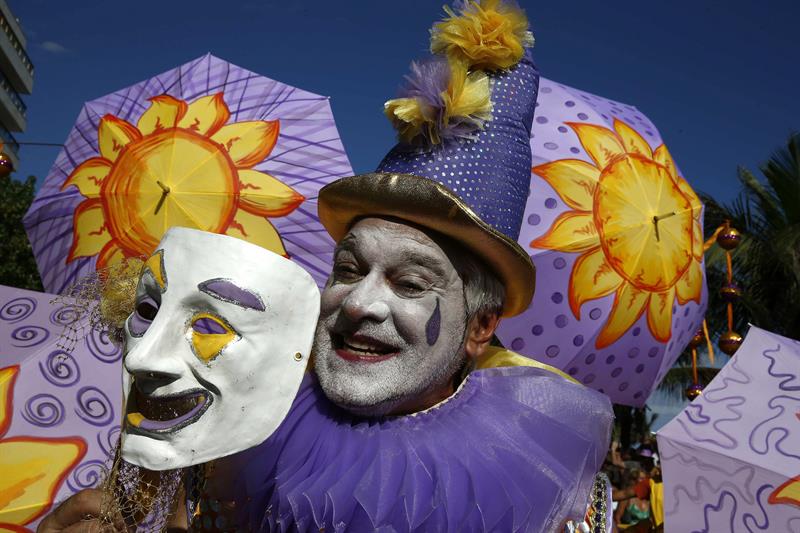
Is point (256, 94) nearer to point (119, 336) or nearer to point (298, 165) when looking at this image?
point (298, 165)

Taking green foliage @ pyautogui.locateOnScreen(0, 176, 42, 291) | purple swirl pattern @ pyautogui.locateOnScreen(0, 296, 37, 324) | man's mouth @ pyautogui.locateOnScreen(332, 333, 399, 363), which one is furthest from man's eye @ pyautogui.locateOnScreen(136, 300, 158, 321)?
green foliage @ pyautogui.locateOnScreen(0, 176, 42, 291)

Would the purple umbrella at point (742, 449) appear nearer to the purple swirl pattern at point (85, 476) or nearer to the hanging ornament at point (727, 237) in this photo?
the purple swirl pattern at point (85, 476)

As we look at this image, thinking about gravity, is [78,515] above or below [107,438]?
below

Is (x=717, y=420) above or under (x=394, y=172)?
under

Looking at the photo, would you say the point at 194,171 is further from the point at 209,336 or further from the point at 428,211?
the point at 209,336

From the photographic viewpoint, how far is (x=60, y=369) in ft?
10.1

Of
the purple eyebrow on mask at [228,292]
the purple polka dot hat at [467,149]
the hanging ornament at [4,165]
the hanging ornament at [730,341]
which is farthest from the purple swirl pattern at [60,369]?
the hanging ornament at [730,341]

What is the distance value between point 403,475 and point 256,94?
310 cm

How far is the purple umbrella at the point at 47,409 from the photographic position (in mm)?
2818

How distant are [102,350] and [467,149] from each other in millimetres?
1886

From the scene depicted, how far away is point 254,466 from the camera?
67.7 inches

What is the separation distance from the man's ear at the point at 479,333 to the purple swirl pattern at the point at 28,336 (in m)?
1.99

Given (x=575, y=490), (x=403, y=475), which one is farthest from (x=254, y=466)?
(x=575, y=490)

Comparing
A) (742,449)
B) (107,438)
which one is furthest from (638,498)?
(107,438)
